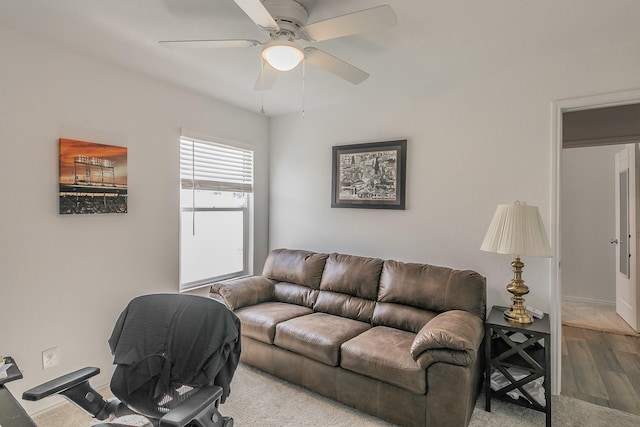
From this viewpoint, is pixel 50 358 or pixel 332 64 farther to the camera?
pixel 50 358

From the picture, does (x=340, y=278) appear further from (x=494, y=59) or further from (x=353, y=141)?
(x=494, y=59)

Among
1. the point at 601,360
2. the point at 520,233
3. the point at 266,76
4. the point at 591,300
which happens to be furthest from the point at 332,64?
the point at 591,300

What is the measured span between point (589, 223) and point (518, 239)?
3921 millimetres

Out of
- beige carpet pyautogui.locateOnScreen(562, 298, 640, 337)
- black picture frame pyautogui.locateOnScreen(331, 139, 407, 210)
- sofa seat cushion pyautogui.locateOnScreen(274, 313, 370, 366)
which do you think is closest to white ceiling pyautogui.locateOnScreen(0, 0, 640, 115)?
black picture frame pyautogui.locateOnScreen(331, 139, 407, 210)

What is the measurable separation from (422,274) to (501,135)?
1.29 m

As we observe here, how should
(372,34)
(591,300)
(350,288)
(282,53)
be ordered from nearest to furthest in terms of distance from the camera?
(282,53) < (372,34) < (350,288) < (591,300)

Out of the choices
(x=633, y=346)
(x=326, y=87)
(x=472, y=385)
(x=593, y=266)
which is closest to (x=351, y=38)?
(x=326, y=87)

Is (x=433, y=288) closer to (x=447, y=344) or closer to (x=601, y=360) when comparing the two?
(x=447, y=344)

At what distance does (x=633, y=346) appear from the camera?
3447 millimetres

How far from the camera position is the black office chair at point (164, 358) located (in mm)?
1559

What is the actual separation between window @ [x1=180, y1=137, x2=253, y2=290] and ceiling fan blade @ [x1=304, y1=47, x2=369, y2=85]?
→ 1.79 m

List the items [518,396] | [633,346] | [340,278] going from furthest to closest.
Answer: [633,346] → [340,278] → [518,396]

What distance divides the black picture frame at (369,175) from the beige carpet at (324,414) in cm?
176

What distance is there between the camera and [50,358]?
238 centimetres
